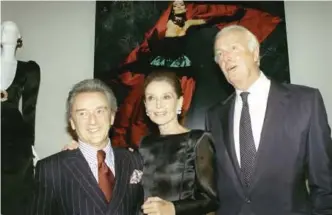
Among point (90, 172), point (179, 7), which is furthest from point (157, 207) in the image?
point (179, 7)

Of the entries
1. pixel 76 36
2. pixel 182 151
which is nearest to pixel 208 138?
pixel 182 151

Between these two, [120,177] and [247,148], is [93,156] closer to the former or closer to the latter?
[120,177]

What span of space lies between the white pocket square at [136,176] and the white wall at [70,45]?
2099 mm

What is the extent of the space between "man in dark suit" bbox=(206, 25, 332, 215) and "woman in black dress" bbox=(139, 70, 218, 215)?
14 cm

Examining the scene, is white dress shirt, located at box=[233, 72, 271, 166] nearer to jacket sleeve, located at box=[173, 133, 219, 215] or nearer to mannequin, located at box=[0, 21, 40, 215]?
jacket sleeve, located at box=[173, 133, 219, 215]

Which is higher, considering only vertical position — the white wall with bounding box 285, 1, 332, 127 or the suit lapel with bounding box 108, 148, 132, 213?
the white wall with bounding box 285, 1, 332, 127

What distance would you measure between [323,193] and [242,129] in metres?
0.50

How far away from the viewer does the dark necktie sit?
197 centimetres

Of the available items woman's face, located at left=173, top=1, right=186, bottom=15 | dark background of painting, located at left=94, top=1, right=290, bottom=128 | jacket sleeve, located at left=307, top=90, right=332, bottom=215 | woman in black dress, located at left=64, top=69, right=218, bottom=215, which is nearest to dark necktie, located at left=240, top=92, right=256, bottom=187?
woman in black dress, located at left=64, top=69, right=218, bottom=215

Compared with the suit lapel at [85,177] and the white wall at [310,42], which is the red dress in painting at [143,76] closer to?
the white wall at [310,42]

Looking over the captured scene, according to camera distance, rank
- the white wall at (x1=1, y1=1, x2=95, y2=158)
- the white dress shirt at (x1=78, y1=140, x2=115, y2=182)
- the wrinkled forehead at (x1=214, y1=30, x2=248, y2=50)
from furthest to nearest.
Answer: the white wall at (x1=1, y1=1, x2=95, y2=158) → the wrinkled forehead at (x1=214, y1=30, x2=248, y2=50) → the white dress shirt at (x1=78, y1=140, x2=115, y2=182)

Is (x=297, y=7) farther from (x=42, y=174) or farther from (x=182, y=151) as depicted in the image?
(x=42, y=174)

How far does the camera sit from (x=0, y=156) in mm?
3047

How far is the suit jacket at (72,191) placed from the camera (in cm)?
169
